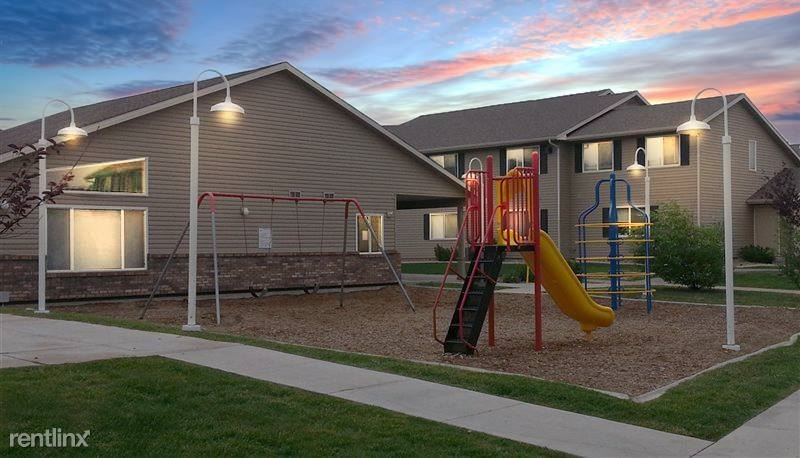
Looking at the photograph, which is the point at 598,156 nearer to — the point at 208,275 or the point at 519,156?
the point at 519,156

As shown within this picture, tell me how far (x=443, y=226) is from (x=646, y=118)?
12201 mm

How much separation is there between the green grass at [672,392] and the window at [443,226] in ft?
102

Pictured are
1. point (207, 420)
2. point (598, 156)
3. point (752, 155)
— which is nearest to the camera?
point (207, 420)

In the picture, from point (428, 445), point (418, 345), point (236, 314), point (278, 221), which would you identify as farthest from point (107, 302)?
point (428, 445)

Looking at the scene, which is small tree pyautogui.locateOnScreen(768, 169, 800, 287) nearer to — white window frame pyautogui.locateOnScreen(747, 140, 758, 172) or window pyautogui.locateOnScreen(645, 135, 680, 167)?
window pyautogui.locateOnScreen(645, 135, 680, 167)

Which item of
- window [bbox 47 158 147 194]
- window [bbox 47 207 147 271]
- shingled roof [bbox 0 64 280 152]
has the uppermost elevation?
shingled roof [bbox 0 64 280 152]

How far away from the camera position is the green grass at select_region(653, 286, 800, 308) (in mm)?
19769

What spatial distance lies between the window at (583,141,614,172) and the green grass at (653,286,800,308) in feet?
44.0

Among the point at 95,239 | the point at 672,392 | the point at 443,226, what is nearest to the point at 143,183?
the point at 95,239

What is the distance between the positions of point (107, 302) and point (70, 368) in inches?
426

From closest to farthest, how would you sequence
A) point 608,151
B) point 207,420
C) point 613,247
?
point 207,420, point 613,247, point 608,151

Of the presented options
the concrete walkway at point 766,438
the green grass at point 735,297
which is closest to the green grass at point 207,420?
the concrete walkway at point 766,438

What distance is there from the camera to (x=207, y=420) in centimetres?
686

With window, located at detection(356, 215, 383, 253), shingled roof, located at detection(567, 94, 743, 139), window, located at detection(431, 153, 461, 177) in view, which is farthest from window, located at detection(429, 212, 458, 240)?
window, located at detection(356, 215, 383, 253)
